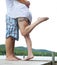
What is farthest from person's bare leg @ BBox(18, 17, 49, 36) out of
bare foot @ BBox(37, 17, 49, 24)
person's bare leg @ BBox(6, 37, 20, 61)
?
person's bare leg @ BBox(6, 37, 20, 61)

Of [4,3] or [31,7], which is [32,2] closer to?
[31,7]

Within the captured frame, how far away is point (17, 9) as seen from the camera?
1777 millimetres

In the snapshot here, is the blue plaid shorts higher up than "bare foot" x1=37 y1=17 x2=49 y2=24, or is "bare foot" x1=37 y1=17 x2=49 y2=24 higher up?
"bare foot" x1=37 y1=17 x2=49 y2=24

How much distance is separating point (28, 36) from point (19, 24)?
110 mm

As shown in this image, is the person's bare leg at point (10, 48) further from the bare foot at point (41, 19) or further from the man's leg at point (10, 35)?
the bare foot at point (41, 19)

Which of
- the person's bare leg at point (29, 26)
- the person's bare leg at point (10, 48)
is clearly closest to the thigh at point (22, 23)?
the person's bare leg at point (29, 26)

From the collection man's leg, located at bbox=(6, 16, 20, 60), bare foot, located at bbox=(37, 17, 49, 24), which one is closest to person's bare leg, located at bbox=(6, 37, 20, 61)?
man's leg, located at bbox=(6, 16, 20, 60)

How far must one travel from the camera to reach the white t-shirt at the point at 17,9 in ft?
5.79

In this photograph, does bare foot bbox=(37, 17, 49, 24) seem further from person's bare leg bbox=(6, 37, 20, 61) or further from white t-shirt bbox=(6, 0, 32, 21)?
person's bare leg bbox=(6, 37, 20, 61)

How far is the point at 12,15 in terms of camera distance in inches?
70.3

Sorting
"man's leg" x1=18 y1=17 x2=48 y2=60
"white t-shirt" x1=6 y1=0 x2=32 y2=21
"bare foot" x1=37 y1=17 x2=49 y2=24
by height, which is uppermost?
"white t-shirt" x1=6 y1=0 x2=32 y2=21

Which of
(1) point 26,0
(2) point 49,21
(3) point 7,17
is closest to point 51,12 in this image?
(2) point 49,21

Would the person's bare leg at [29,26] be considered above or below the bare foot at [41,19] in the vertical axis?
below

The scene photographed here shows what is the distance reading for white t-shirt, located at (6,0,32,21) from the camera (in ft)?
5.79
